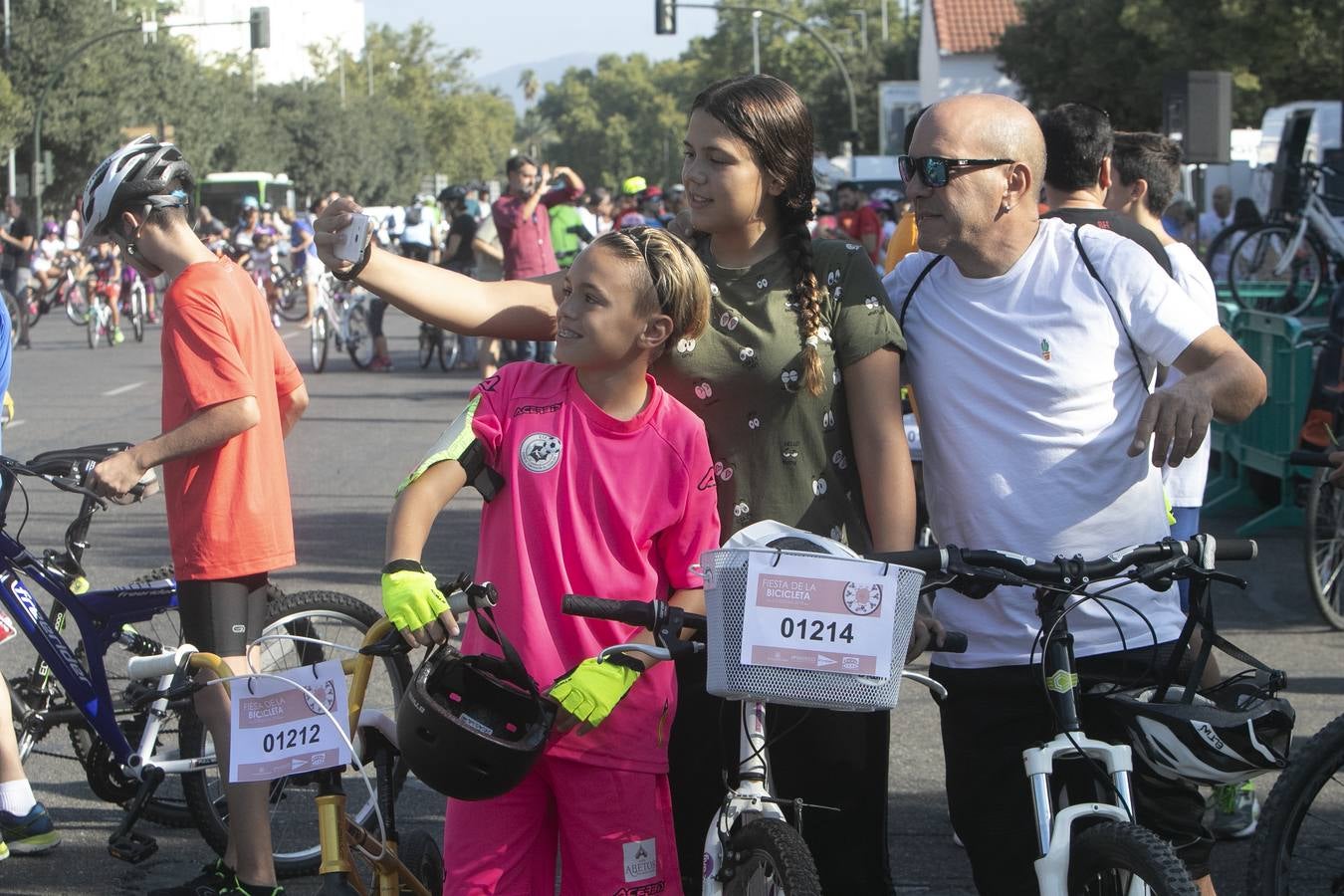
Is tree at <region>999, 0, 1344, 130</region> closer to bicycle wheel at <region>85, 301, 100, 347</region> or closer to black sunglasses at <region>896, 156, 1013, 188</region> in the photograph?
bicycle wheel at <region>85, 301, 100, 347</region>

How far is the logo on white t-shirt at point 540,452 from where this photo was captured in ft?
10.4

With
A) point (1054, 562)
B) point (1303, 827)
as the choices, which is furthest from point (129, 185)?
point (1303, 827)

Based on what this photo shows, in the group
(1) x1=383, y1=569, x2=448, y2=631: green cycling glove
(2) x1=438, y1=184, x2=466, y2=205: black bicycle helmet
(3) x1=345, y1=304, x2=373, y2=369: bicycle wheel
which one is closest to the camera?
(1) x1=383, y1=569, x2=448, y2=631: green cycling glove

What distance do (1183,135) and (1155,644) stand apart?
15.0 meters

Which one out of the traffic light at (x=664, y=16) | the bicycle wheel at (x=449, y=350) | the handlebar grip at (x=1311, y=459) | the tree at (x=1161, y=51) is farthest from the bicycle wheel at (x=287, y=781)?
A: the traffic light at (x=664, y=16)

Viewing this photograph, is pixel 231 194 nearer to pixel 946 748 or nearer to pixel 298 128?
pixel 298 128

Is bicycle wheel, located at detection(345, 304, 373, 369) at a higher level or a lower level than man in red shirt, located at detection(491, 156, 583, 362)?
lower

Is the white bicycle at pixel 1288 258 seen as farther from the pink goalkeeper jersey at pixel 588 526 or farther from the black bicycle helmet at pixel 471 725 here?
the black bicycle helmet at pixel 471 725

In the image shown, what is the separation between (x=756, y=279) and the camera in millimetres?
3461

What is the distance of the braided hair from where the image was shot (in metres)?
3.38

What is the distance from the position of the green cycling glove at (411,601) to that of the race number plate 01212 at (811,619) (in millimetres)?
504

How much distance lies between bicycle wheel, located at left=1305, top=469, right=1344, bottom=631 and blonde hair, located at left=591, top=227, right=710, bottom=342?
5.38 meters

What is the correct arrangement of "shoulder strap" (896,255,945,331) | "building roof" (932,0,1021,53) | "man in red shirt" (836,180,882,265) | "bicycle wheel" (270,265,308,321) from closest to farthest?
"shoulder strap" (896,255,945,331), "man in red shirt" (836,180,882,265), "bicycle wheel" (270,265,308,321), "building roof" (932,0,1021,53)

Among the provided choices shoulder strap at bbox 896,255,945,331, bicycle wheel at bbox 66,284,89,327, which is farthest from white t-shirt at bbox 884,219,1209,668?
bicycle wheel at bbox 66,284,89,327
